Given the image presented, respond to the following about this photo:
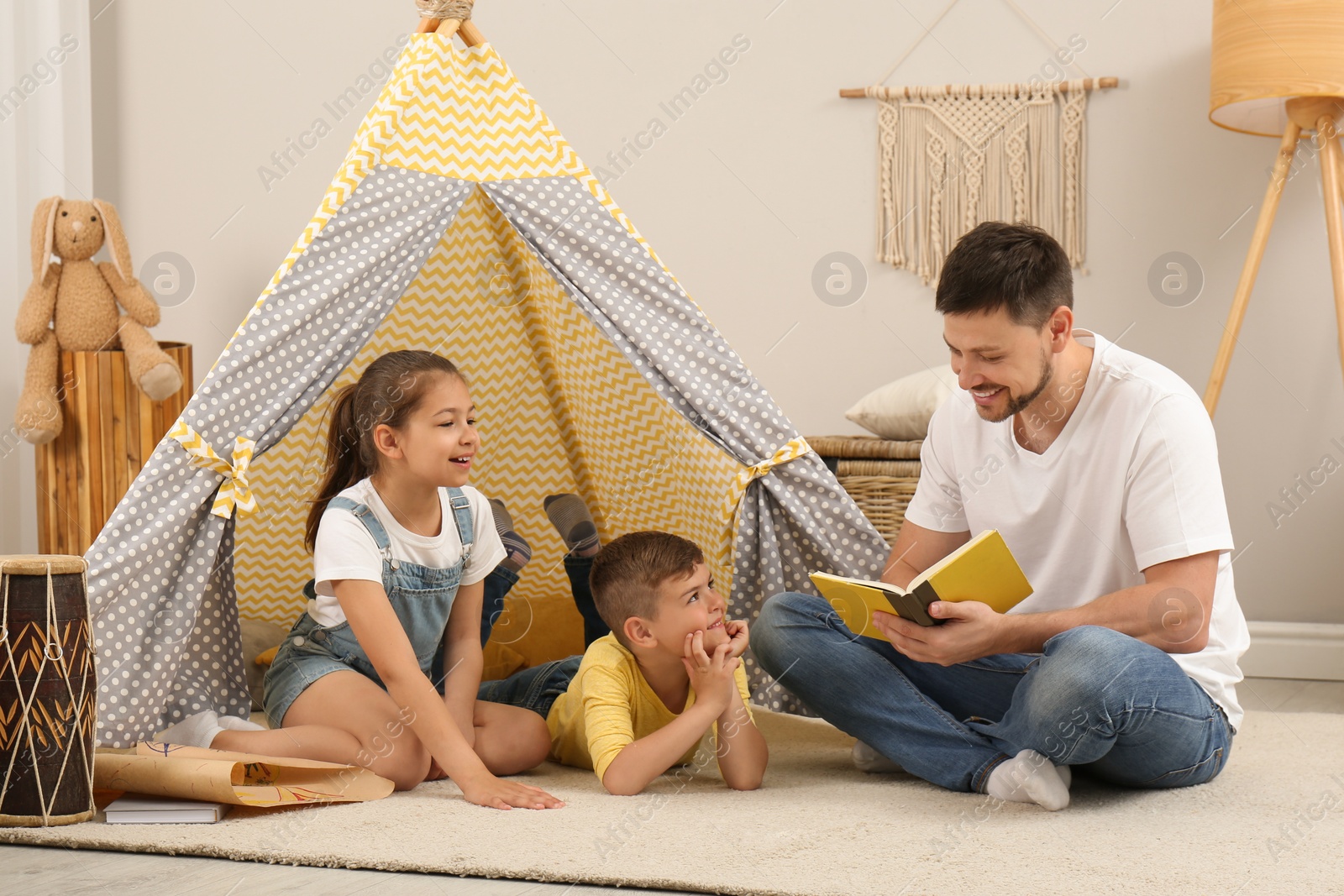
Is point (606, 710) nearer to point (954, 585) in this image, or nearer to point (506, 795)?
point (506, 795)

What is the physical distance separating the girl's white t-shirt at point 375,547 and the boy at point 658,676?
239mm

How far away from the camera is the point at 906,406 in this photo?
2408mm

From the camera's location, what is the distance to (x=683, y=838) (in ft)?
4.58

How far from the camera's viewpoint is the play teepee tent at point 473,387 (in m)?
1.71

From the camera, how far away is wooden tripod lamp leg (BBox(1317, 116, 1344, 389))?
2437mm

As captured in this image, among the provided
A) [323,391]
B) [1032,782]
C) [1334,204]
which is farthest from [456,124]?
[1334,204]

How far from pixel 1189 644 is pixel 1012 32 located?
74.0 inches

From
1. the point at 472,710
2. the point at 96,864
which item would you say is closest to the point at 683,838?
the point at 472,710

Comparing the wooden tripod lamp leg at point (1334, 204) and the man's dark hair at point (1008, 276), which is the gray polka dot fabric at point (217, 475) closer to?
the man's dark hair at point (1008, 276)

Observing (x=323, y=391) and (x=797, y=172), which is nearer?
(x=323, y=391)

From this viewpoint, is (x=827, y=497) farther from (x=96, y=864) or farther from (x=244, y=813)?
(x=96, y=864)

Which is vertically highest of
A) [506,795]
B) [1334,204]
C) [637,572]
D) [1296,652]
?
[1334,204]

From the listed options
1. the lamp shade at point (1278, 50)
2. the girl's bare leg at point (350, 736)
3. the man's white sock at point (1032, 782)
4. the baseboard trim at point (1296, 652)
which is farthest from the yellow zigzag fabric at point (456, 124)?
the baseboard trim at point (1296, 652)

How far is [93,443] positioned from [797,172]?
1.75 meters
